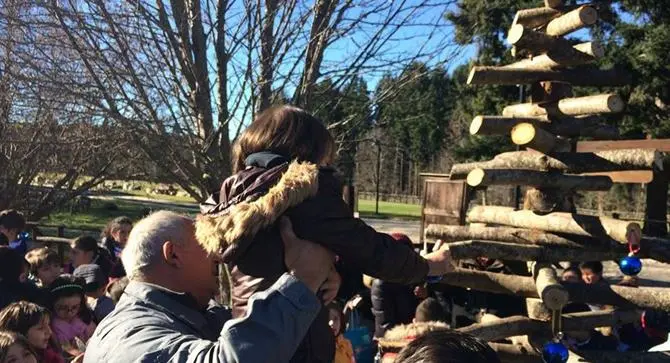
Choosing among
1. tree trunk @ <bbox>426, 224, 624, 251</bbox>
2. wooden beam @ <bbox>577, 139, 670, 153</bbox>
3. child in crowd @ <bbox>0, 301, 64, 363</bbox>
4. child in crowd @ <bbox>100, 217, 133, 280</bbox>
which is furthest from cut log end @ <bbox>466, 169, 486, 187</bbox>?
wooden beam @ <bbox>577, 139, 670, 153</bbox>

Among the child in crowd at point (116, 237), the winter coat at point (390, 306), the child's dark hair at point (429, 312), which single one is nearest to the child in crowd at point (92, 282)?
the child in crowd at point (116, 237)

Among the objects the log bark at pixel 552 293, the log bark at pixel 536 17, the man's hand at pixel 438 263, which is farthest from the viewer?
the log bark at pixel 536 17

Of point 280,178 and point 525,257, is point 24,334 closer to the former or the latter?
point 280,178

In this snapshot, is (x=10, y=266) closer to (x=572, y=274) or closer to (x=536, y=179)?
(x=536, y=179)

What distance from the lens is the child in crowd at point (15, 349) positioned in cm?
333

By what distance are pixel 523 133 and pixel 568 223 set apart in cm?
68

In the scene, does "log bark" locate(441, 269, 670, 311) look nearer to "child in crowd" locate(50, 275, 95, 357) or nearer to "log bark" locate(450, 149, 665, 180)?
"log bark" locate(450, 149, 665, 180)

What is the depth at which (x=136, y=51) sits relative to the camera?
477cm

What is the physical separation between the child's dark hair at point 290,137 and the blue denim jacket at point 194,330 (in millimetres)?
509

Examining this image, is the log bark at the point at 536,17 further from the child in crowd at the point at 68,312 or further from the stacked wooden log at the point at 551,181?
the child in crowd at the point at 68,312

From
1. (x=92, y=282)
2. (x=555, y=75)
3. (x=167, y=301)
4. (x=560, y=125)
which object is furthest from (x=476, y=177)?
(x=92, y=282)

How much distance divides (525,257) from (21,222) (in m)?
5.30

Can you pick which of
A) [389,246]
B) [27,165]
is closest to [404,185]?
[27,165]

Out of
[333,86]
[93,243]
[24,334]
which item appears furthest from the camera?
[93,243]
